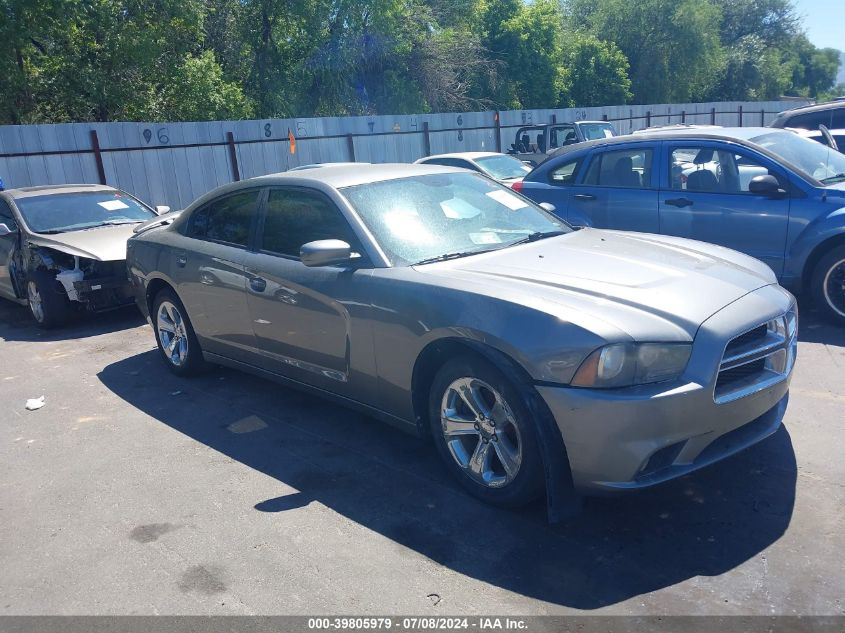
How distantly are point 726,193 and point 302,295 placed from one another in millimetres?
4201

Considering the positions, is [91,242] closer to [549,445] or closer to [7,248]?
[7,248]

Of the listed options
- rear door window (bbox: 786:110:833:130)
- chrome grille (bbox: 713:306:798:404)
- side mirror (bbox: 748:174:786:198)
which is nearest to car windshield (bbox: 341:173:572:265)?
chrome grille (bbox: 713:306:798:404)

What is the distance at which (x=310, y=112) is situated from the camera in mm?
26328

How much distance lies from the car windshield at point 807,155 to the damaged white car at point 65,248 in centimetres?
655

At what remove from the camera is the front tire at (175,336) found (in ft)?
19.7

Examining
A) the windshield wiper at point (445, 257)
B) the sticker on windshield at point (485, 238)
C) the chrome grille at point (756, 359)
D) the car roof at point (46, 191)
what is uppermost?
the car roof at point (46, 191)

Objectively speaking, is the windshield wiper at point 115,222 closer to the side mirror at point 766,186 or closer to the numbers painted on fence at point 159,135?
the numbers painted on fence at point 159,135

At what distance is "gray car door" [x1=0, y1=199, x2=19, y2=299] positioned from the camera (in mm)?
8766

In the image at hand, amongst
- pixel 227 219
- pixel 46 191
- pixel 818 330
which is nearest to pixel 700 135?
pixel 818 330

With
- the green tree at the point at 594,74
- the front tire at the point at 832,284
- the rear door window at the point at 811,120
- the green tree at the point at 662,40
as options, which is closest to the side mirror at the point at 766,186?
the front tire at the point at 832,284

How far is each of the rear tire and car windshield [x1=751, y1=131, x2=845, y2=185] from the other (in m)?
7.09

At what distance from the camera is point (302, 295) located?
462 centimetres

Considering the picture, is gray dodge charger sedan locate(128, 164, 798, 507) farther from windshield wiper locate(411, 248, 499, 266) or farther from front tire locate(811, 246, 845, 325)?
front tire locate(811, 246, 845, 325)

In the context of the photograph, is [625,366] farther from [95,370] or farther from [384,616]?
[95,370]
